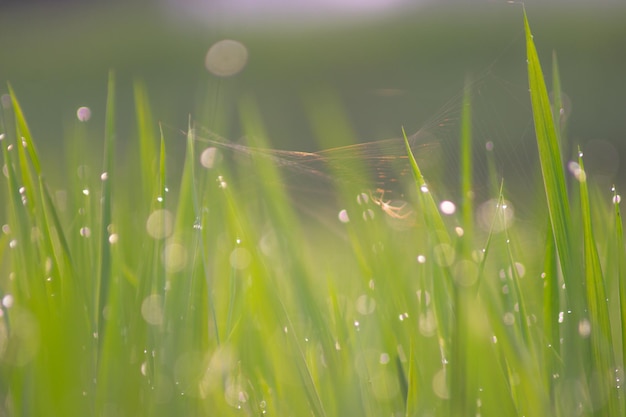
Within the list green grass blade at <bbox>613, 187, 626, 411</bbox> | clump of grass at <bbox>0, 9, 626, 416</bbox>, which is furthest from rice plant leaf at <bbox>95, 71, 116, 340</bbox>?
green grass blade at <bbox>613, 187, 626, 411</bbox>

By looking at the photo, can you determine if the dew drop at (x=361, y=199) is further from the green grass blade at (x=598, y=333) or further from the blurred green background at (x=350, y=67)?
the blurred green background at (x=350, y=67)

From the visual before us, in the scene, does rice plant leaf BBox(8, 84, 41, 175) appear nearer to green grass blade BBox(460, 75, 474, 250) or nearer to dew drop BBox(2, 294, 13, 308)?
dew drop BBox(2, 294, 13, 308)

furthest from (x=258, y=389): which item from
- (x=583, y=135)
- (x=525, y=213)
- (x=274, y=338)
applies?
(x=583, y=135)

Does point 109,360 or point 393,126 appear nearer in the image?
point 109,360

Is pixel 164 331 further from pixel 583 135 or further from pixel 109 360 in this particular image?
pixel 583 135

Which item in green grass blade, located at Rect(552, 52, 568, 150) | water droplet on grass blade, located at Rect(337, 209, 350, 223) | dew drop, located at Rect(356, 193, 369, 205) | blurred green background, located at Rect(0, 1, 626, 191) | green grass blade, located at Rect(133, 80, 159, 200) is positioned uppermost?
blurred green background, located at Rect(0, 1, 626, 191)

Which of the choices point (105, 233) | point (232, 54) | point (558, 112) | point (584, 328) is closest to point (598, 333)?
point (584, 328)

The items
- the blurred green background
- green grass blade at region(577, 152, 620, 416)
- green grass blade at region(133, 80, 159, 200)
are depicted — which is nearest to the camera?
green grass blade at region(577, 152, 620, 416)

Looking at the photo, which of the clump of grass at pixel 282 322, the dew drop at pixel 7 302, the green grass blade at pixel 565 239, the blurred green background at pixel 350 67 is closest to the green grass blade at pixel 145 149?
the clump of grass at pixel 282 322
